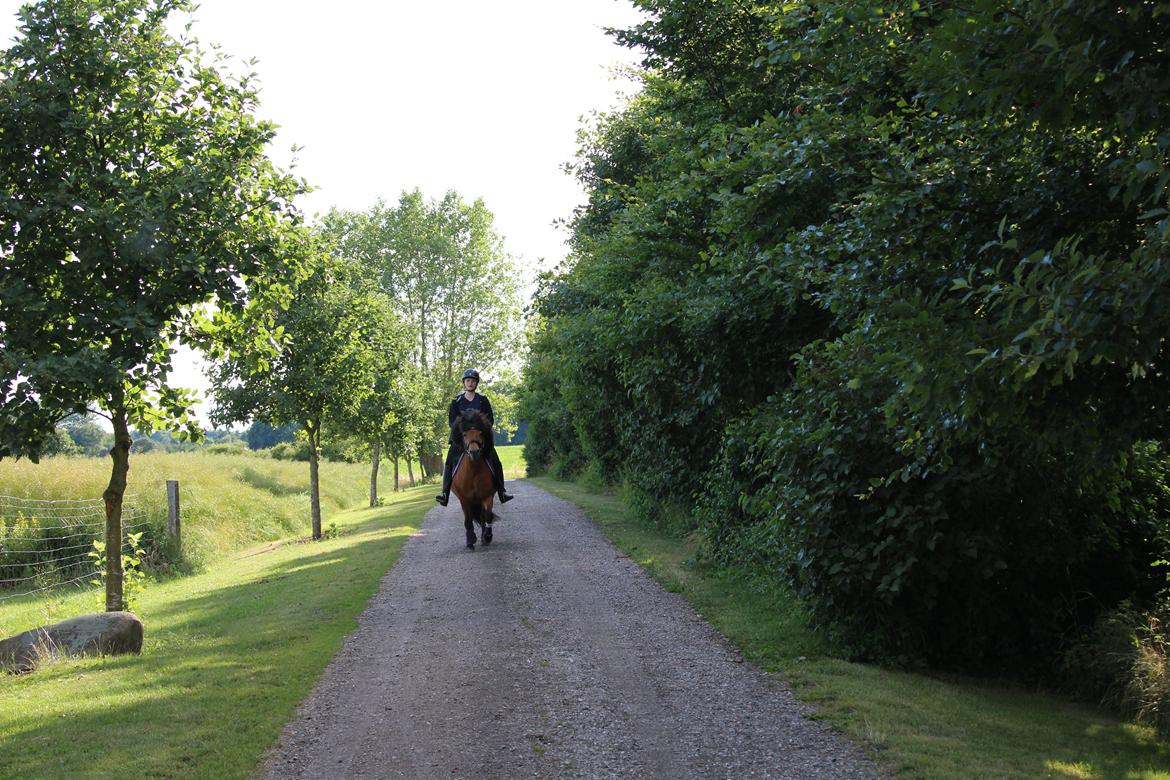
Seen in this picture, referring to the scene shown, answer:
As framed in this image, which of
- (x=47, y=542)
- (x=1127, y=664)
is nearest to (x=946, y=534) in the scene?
(x=1127, y=664)

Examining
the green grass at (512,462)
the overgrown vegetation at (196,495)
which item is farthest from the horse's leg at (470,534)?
the green grass at (512,462)

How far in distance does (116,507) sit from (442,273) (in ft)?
169

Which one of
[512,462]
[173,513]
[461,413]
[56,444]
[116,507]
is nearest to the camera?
[116,507]

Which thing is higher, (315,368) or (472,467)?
(315,368)

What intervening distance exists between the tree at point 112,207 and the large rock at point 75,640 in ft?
7.07

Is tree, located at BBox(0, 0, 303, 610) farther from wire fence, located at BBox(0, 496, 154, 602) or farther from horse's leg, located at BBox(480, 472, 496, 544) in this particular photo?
wire fence, located at BBox(0, 496, 154, 602)

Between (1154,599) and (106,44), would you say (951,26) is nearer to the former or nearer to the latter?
(1154,599)

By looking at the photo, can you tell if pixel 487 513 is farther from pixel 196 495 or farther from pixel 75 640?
pixel 196 495

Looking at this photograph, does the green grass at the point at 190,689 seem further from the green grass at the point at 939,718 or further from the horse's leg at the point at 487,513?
the green grass at the point at 939,718

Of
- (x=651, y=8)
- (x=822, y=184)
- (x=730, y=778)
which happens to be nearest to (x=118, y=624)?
(x=730, y=778)

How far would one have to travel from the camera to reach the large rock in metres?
9.31

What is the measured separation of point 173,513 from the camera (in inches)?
757

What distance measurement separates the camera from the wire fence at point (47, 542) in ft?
55.3

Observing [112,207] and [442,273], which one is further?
[442,273]
